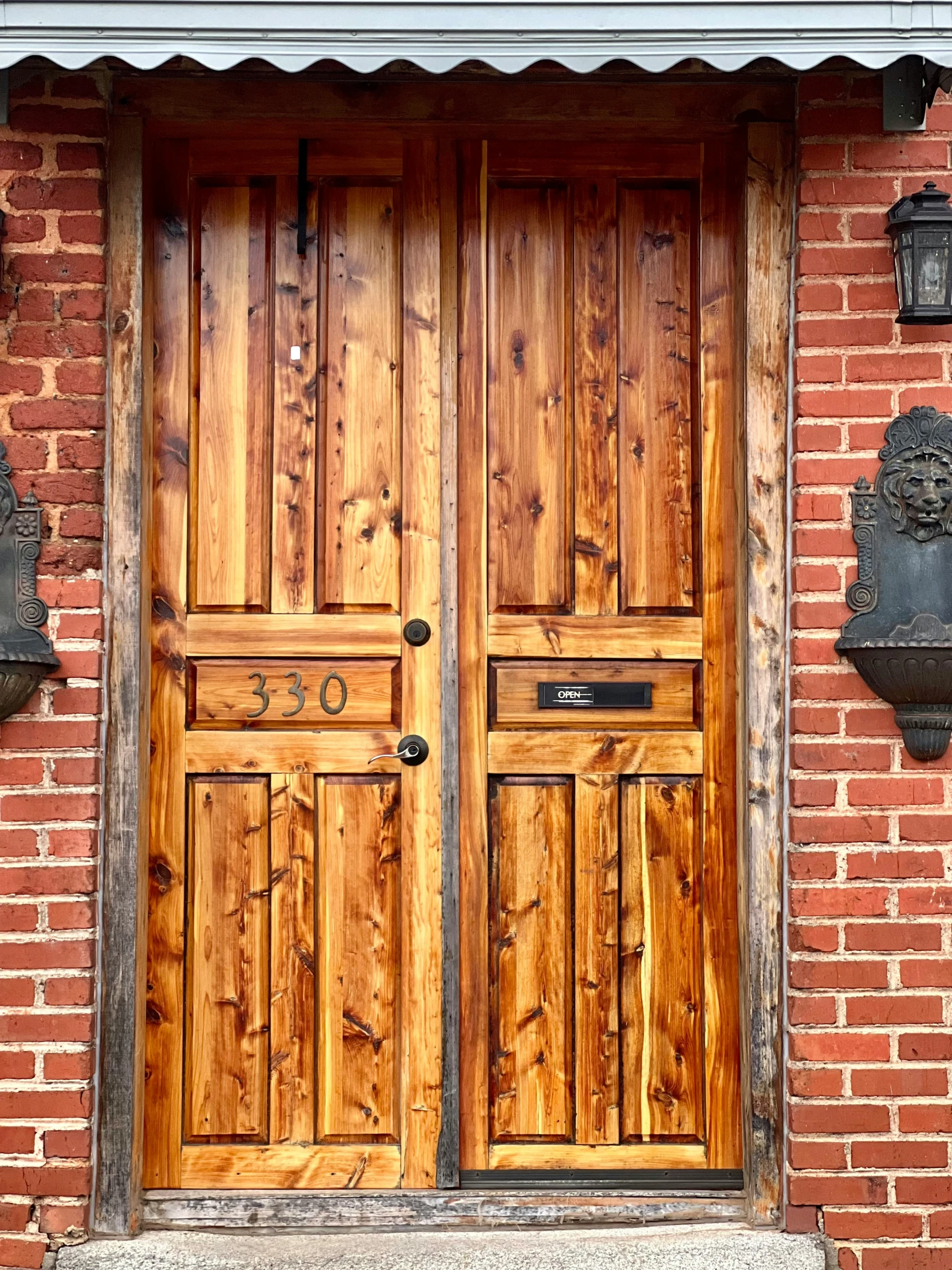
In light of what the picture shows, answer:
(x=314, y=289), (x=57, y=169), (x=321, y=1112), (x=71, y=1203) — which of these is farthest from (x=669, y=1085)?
(x=57, y=169)

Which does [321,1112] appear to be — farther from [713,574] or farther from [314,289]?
[314,289]

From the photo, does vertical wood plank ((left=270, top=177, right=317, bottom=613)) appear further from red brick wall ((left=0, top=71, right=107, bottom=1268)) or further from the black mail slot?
the black mail slot

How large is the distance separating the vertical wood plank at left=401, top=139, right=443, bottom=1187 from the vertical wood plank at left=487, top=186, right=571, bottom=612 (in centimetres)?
15

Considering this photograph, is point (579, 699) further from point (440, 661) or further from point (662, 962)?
point (662, 962)

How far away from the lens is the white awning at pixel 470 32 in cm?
253

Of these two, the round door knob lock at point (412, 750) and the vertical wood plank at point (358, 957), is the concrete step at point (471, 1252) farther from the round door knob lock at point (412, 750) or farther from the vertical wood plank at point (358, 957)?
the round door knob lock at point (412, 750)

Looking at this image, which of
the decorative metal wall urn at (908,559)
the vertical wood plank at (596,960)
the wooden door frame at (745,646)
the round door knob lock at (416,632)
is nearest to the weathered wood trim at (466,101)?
the wooden door frame at (745,646)

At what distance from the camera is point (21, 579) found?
9.33ft

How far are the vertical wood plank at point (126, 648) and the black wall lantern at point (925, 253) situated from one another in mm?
1860

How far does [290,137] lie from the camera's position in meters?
3.07

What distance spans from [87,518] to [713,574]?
159 centimetres

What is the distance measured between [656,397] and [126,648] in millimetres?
1513

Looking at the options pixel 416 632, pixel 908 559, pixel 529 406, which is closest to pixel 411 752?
pixel 416 632

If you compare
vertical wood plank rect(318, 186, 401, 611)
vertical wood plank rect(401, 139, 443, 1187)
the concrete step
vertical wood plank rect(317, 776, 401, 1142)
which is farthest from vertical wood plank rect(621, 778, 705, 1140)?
vertical wood plank rect(318, 186, 401, 611)
